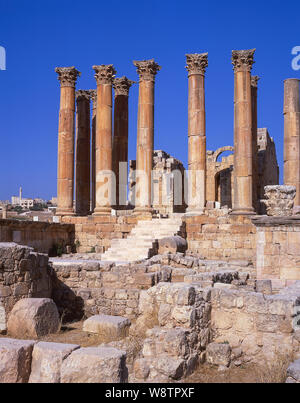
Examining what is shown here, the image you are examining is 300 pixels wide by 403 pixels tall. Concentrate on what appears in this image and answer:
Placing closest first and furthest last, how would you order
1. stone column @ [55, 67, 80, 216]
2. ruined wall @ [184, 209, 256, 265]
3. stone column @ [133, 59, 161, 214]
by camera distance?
A: ruined wall @ [184, 209, 256, 265], stone column @ [133, 59, 161, 214], stone column @ [55, 67, 80, 216]

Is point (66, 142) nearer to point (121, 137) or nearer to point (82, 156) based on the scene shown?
point (82, 156)

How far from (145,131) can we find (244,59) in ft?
19.6

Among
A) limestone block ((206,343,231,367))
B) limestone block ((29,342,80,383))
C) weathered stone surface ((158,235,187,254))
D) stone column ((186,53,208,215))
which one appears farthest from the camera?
stone column ((186,53,208,215))

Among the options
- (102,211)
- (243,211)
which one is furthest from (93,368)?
(102,211)

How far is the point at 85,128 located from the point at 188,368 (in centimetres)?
2337

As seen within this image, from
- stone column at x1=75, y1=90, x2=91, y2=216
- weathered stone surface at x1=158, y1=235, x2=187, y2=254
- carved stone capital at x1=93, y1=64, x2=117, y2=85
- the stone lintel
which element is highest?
carved stone capital at x1=93, y1=64, x2=117, y2=85

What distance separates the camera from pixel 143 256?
Answer: 57.4 ft

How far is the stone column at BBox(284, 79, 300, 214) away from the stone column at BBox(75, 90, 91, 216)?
38.8ft

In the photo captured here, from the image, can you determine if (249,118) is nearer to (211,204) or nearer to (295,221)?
(295,221)

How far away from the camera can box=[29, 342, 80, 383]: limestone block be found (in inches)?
204

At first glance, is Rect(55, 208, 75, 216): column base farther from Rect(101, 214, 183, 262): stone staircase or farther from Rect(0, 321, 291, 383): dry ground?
Rect(0, 321, 291, 383): dry ground

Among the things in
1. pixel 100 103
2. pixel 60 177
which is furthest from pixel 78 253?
pixel 100 103

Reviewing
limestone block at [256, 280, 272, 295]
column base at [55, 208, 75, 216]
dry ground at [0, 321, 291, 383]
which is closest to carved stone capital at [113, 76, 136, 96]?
column base at [55, 208, 75, 216]

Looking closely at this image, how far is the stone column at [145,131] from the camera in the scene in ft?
74.9
